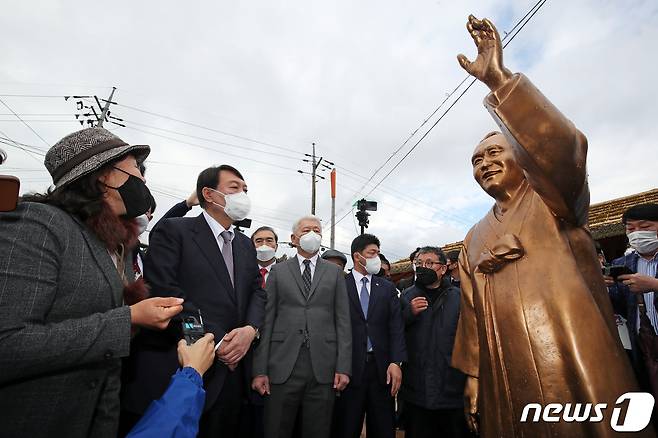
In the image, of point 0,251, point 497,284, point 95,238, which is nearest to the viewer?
point 0,251

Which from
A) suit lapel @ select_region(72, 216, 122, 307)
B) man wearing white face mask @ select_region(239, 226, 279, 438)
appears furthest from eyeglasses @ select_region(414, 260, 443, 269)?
suit lapel @ select_region(72, 216, 122, 307)

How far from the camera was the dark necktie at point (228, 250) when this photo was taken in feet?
9.29

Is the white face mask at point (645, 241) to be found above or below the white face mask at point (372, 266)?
below

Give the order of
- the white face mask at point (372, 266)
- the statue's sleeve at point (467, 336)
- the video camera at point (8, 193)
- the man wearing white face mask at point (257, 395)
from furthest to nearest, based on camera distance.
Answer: the white face mask at point (372, 266) → the man wearing white face mask at point (257, 395) → the statue's sleeve at point (467, 336) → the video camera at point (8, 193)

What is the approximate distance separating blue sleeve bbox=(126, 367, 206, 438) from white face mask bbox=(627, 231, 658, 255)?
167 inches

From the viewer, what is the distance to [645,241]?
3701 millimetres

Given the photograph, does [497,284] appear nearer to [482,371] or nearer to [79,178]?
[482,371]

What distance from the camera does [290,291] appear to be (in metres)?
3.60

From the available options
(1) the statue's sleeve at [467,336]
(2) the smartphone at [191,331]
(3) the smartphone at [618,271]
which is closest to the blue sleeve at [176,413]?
(2) the smartphone at [191,331]

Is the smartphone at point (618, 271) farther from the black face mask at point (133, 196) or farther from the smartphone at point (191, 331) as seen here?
the black face mask at point (133, 196)

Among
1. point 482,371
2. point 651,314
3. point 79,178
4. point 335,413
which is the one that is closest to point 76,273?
point 79,178

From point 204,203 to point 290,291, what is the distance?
45.3 inches

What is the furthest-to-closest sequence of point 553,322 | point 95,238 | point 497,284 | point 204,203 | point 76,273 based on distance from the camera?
point 204,203, point 497,284, point 553,322, point 95,238, point 76,273

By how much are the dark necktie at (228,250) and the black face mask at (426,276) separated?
6.82 feet
